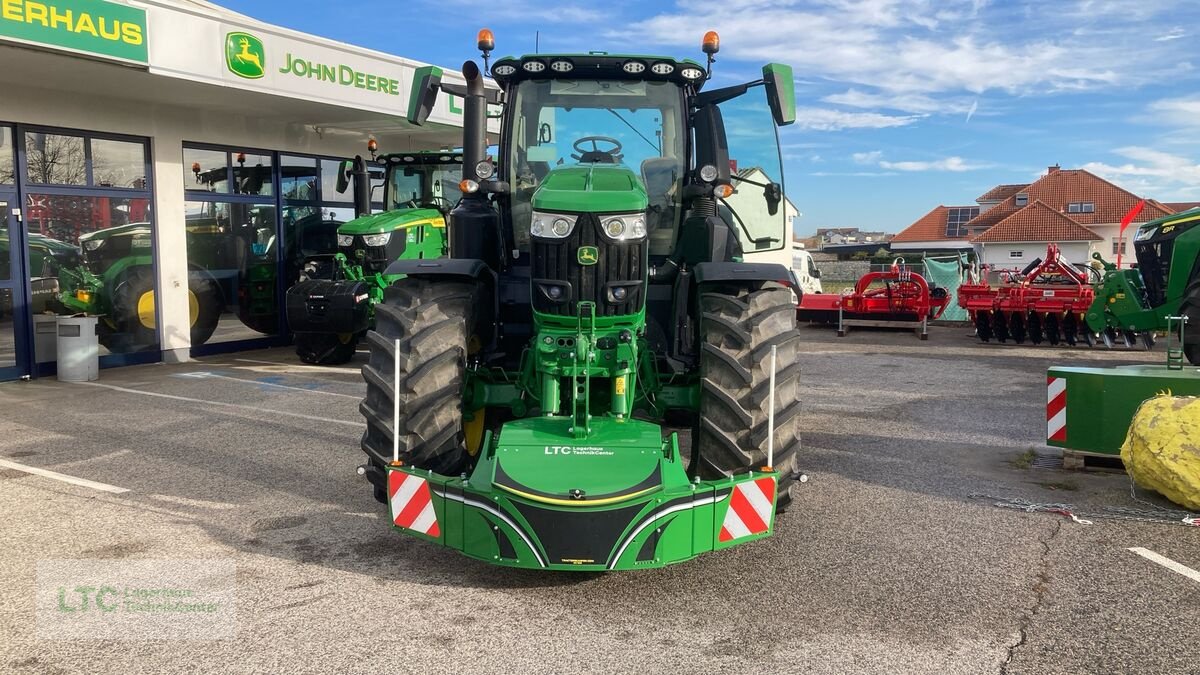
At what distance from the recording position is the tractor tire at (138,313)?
1151cm

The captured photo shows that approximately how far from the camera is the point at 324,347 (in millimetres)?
11875

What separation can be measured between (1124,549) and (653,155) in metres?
3.37

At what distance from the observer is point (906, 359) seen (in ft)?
44.9

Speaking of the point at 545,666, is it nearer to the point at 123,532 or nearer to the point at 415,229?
the point at 123,532

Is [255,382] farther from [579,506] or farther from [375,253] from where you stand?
[579,506]

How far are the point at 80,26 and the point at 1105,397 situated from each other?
9511 mm

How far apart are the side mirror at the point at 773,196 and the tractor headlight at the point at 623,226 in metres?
3.41

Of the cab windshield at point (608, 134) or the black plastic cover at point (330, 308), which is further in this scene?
the black plastic cover at point (330, 308)

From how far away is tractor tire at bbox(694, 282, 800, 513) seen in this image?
4492 mm

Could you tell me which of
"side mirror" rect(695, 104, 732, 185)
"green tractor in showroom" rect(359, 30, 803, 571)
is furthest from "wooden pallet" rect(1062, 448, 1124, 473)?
"side mirror" rect(695, 104, 732, 185)

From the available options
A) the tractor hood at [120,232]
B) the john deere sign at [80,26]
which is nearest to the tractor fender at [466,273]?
the john deere sign at [80,26]

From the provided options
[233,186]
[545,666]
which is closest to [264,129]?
[233,186]

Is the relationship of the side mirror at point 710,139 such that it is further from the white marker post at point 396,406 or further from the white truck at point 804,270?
the white truck at point 804,270

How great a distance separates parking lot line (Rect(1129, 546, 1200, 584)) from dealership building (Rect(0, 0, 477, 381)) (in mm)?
9588
